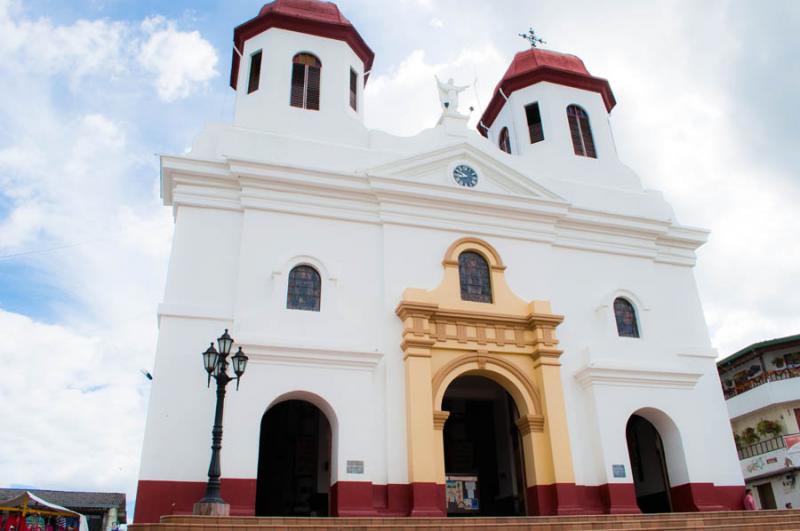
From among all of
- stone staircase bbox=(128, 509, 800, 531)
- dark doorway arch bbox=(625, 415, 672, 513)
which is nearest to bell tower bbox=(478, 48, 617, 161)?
dark doorway arch bbox=(625, 415, 672, 513)

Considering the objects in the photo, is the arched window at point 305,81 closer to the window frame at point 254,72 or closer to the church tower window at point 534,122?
the window frame at point 254,72

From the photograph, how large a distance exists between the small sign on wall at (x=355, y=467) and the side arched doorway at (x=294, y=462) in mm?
2270

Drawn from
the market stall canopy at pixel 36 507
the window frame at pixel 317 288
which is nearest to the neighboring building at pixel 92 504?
the market stall canopy at pixel 36 507

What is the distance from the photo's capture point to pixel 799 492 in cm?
2205

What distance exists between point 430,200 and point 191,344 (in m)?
6.08

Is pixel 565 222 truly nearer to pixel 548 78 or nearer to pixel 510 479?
pixel 548 78

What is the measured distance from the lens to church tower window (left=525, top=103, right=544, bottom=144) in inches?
725

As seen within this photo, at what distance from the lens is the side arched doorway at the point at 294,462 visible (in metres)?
14.3

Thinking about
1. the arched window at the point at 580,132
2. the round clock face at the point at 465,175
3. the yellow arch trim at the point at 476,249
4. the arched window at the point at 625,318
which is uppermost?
the arched window at the point at 580,132

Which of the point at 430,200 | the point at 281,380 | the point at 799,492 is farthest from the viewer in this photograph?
the point at 799,492

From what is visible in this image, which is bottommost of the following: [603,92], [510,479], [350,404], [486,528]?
[486,528]

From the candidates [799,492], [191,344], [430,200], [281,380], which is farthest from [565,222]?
[799,492]

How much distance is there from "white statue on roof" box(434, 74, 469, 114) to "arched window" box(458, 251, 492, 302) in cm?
434

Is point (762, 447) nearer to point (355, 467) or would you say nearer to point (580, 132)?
point (580, 132)
